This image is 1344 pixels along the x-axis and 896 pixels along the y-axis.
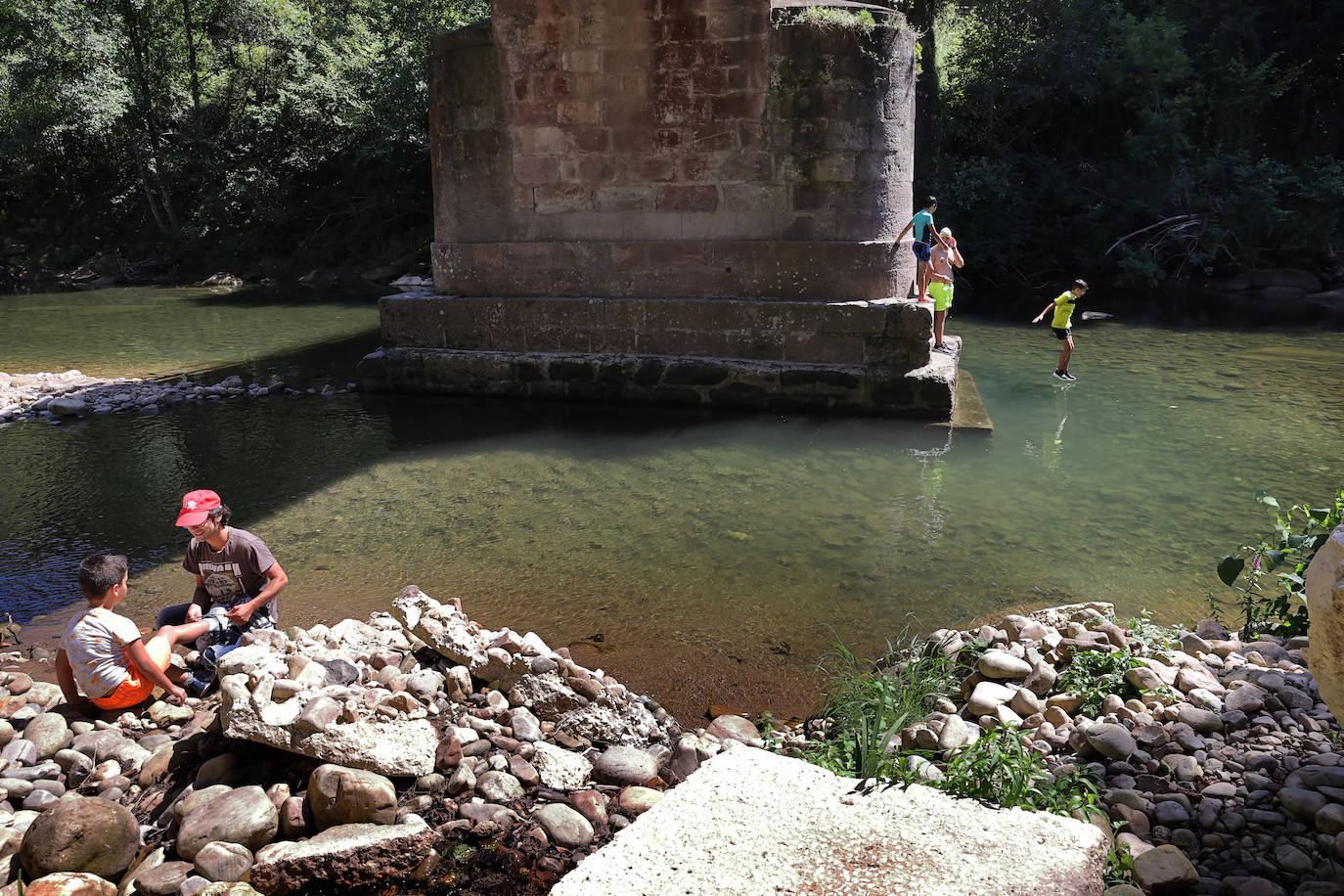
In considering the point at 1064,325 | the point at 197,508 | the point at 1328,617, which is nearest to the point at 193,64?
the point at 1064,325

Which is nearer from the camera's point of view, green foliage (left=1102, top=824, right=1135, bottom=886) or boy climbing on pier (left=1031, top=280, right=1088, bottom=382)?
green foliage (left=1102, top=824, right=1135, bottom=886)

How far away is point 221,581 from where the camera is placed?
4.44 m

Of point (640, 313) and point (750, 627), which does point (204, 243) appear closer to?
point (640, 313)

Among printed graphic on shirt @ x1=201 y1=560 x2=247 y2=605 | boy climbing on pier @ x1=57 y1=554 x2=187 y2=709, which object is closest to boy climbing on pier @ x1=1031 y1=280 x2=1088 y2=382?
printed graphic on shirt @ x1=201 y1=560 x2=247 y2=605

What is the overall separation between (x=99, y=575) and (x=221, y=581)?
62 cm

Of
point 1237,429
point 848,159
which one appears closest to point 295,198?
point 848,159

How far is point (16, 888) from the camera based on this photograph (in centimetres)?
278

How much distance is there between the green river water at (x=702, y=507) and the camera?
5008 mm

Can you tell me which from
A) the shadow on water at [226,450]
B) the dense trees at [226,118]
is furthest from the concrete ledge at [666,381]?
the dense trees at [226,118]

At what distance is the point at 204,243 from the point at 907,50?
76.2ft

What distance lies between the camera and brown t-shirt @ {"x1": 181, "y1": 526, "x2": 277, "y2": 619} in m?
4.41

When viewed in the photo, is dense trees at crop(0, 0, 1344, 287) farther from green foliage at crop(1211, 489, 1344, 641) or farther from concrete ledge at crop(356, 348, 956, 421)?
green foliage at crop(1211, 489, 1344, 641)

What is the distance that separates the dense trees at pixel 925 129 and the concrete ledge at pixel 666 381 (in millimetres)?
11357

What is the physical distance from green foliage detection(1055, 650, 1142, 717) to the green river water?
0.96 meters
